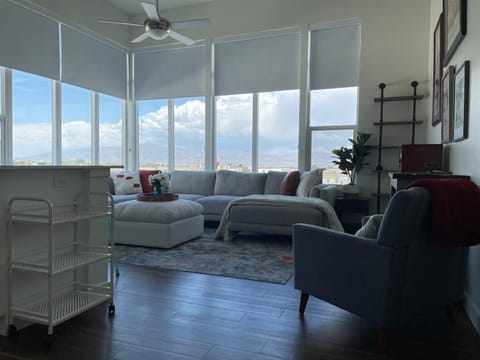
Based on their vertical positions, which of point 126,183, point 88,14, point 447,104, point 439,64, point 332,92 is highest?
point 88,14

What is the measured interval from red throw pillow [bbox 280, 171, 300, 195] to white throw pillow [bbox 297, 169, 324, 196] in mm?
73

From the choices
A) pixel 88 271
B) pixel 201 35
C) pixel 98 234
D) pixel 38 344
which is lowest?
pixel 38 344

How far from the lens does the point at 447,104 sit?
10.5ft

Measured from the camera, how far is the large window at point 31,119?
4848 millimetres

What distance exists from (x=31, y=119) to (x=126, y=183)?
5.39 feet

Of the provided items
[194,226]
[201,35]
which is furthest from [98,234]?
[201,35]

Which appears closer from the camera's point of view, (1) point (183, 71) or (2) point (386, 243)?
(2) point (386, 243)

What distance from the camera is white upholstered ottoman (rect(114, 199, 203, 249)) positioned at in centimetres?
399

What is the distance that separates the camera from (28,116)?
5.04 metres

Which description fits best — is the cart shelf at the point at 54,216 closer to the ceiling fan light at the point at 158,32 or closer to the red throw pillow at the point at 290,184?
the ceiling fan light at the point at 158,32

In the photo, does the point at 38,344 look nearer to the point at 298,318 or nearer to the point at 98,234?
the point at 98,234

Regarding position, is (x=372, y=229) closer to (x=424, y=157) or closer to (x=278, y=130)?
(x=424, y=157)

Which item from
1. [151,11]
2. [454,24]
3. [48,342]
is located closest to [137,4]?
[151,11]

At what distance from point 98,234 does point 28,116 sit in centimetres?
345
